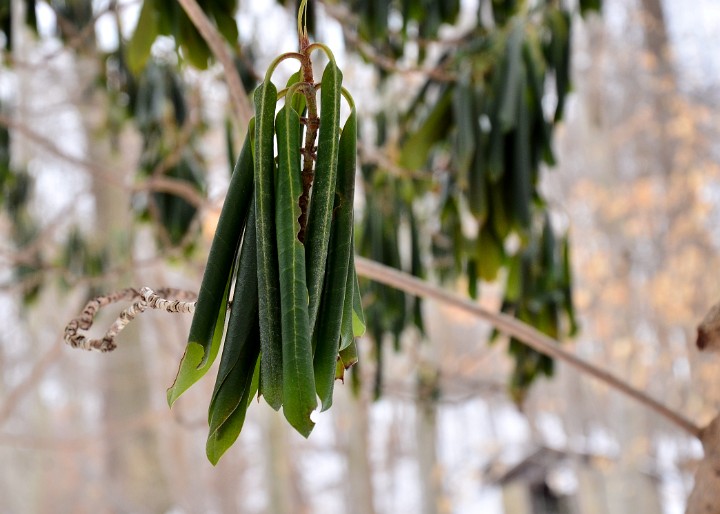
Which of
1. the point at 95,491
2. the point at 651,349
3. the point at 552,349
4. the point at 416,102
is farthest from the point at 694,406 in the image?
the point at 95,491

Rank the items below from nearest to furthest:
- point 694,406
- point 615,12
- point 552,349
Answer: point 552,349
point 694,406
point 615,12

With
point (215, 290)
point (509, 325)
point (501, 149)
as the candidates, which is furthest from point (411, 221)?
point (215, 290)

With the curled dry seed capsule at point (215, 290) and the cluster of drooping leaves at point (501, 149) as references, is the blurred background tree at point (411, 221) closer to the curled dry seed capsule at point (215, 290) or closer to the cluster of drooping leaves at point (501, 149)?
the cluster of drooping leaves at point (501, 149)

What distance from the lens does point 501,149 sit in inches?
62.0

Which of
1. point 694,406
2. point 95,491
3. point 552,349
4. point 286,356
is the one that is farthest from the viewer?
point 95,491

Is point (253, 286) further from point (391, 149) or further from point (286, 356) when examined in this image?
point (391, 149)

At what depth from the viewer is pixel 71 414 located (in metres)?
10.2

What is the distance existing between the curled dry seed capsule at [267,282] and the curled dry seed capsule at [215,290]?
46 mm

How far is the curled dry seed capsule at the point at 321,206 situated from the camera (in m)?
0.58

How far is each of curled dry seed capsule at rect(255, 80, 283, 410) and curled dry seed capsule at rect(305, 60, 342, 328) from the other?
0.02 metres

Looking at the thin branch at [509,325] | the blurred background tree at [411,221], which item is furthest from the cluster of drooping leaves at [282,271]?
the blurred background tree at [411,221]

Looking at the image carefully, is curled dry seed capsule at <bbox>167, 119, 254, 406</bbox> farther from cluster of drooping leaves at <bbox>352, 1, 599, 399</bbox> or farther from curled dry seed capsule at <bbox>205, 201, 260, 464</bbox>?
cluster of drooping leaves at <bbox>352, 1, 599, 399</bbox>

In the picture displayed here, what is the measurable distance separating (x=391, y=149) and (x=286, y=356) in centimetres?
263

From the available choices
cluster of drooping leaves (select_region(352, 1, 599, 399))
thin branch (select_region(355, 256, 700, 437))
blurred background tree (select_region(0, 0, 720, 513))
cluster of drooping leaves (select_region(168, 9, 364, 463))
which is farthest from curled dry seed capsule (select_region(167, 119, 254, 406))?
cluster of drooping leaves (select_region(352, 1, 599, 399))
